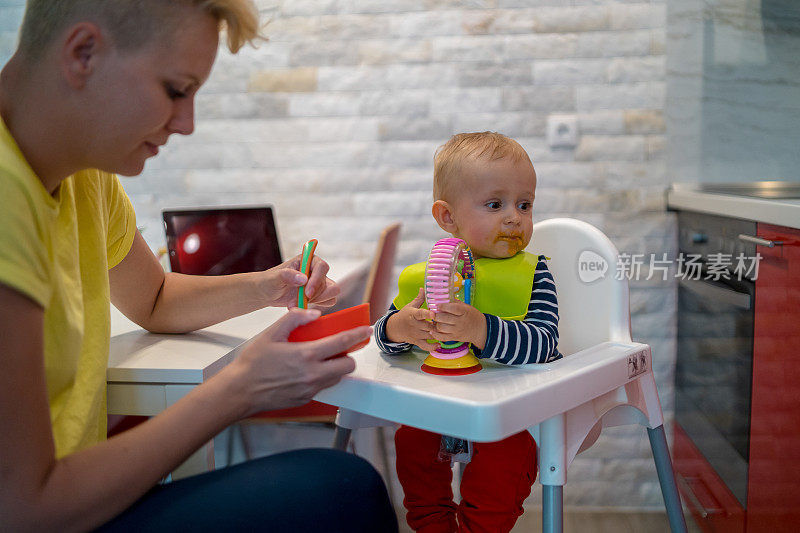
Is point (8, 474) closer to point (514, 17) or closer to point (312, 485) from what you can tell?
point (312, 485)

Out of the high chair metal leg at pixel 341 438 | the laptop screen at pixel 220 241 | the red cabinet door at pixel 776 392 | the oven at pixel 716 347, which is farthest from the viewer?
the laptop screen at pixel 220 241

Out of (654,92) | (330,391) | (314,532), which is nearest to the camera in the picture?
(314,532)

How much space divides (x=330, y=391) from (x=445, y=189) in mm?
412

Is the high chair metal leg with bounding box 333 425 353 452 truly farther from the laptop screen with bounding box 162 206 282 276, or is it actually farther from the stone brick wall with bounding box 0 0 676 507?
the stone brick wall with bounding box 0 0 676 507

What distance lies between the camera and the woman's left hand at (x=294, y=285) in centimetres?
106

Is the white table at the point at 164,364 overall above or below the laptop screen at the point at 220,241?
below

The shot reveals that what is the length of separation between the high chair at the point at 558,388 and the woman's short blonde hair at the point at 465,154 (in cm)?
25

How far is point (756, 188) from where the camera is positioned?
79.6 inches

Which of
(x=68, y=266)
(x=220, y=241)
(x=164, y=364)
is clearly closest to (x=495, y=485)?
(x=164, y=364)

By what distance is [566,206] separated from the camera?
2.03 metres

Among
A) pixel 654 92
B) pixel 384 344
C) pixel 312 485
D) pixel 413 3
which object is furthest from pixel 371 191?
pixel 312 485

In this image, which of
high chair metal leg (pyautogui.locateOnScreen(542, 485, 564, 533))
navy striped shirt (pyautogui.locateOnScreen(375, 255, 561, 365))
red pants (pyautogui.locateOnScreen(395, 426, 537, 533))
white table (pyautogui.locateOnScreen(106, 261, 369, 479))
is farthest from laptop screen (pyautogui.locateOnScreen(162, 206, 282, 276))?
high chair metal leg (pyautogui.locateOnScreen(542, 485, 564, 533))

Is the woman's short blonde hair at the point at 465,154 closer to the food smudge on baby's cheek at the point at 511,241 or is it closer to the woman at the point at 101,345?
the food smudge on baby's cheek at the point at 511,241

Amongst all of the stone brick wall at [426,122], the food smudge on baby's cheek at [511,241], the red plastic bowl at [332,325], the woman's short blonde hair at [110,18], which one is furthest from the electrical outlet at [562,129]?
the woman's short blonde hair at [110,18]
